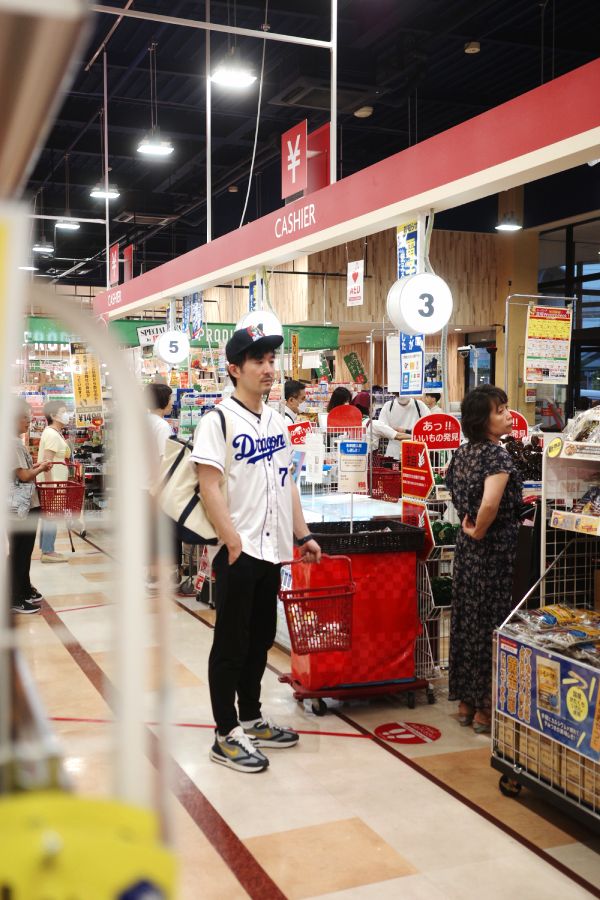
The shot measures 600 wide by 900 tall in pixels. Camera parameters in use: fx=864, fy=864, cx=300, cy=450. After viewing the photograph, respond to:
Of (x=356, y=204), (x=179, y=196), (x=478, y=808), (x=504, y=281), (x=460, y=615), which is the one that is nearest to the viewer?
(x=478, y=808)

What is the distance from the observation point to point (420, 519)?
4738 mm

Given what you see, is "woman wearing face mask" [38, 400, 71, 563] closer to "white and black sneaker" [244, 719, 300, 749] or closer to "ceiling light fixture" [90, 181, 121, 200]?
"ceiling light fixture" [90, 181, 121, 200]

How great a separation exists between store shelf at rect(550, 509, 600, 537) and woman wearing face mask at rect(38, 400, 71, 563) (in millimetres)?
6246

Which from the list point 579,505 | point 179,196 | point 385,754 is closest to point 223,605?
point 385,754

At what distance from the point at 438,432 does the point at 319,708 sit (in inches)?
65.6

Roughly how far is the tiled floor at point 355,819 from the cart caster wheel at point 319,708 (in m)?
0.03

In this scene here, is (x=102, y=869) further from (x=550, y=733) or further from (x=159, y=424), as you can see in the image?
(x=159, y=424)

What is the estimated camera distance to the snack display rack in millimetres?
2992

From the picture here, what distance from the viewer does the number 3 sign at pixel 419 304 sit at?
496 centimetres

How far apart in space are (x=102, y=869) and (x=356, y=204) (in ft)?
18.8

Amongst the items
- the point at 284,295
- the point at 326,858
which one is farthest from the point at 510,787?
the point at 284,295

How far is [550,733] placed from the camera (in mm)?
3152

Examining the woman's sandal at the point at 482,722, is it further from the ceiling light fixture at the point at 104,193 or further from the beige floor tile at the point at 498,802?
the ceiling light fixture at the point at 104,193

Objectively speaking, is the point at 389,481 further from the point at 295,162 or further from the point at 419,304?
the point at 419,304
